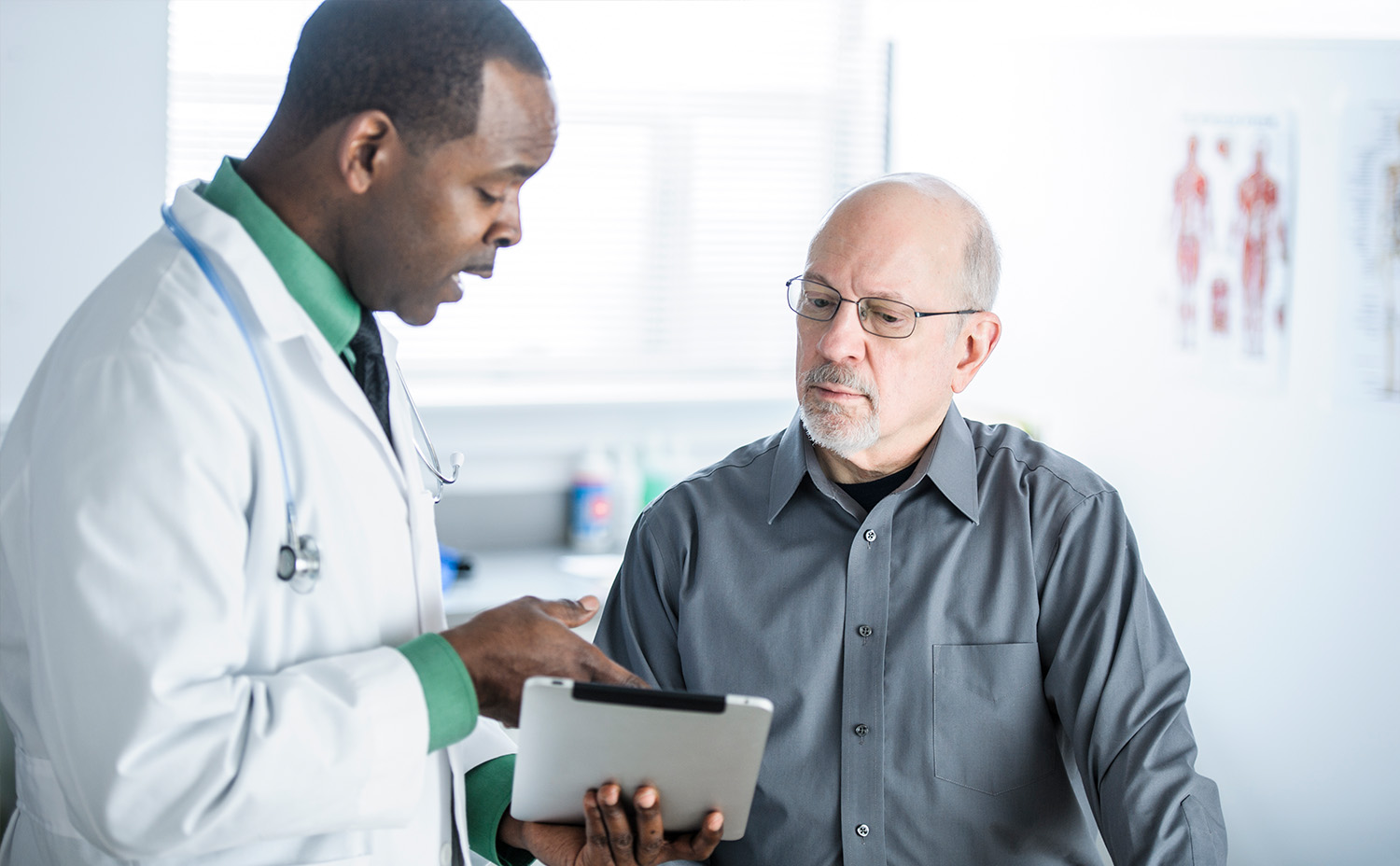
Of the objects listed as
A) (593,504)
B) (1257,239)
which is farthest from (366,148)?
(1257,239)

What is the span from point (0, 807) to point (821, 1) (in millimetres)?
2613

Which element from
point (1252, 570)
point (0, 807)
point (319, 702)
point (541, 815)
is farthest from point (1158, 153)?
point (0, 807)

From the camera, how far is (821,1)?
3.04m

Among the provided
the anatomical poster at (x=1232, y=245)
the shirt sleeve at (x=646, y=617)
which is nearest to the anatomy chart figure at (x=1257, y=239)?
the anatomical poster at (x=1232, y=245)

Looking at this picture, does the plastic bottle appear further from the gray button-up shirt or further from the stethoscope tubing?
the stethoscope tubing

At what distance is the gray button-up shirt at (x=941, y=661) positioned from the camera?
141 centimetres

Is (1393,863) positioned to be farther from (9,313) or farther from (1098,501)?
(9,313)

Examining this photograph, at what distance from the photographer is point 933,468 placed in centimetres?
154

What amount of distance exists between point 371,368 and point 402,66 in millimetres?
320

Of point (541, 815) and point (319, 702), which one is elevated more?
point (319, 702)

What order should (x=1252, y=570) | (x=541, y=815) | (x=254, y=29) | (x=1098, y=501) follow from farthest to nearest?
(x=254, y=29) → (x=1252, y=570) → (x=1098, y=501) → (x=541, y=815)

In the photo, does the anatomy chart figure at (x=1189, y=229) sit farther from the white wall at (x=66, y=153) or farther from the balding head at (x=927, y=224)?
the white wall at (x=66, y=153)

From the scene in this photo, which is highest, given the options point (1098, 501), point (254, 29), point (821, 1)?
point (821, 1)

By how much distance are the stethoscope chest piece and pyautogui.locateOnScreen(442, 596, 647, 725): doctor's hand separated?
123mm
